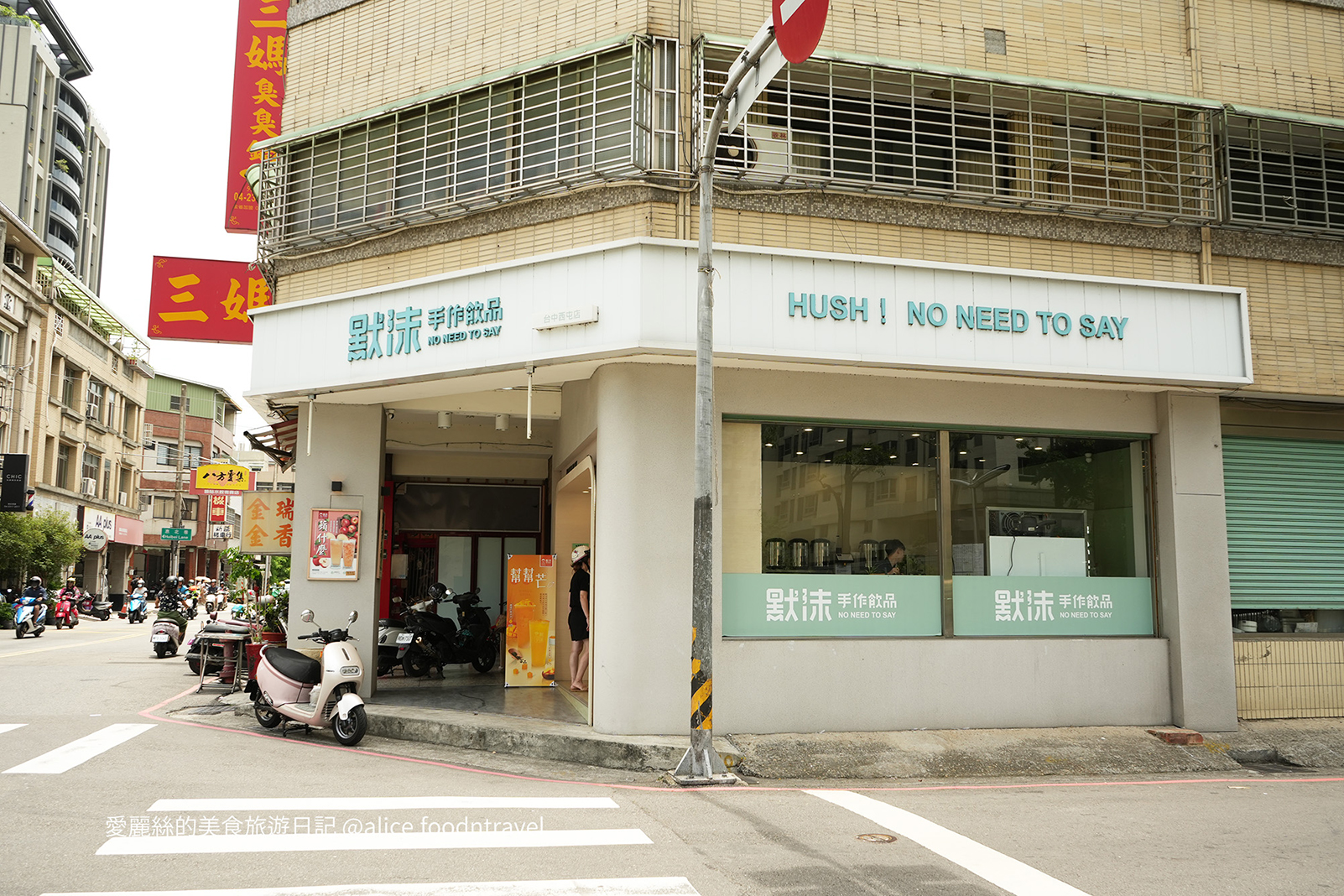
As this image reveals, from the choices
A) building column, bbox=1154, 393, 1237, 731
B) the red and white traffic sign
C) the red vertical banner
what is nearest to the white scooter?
the red vertical banner

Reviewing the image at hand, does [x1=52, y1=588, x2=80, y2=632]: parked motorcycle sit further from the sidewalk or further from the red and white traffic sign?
the red and white traffic sign

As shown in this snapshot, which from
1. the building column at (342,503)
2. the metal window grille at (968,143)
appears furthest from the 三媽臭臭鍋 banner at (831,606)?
the building column at (342,503)

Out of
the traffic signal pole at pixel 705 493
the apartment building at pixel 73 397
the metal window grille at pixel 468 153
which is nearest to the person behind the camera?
the traffic signal pole at pixel 705 493

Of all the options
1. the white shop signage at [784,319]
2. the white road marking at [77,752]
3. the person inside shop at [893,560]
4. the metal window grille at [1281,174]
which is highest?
the metal window grille at [1281,174]

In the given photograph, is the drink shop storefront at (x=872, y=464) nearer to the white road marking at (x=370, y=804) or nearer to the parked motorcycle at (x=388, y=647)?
the white road marking at (x=370, y=804)

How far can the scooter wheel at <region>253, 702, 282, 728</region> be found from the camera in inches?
444

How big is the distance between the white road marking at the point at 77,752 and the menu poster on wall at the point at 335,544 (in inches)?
102

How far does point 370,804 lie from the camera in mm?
7652

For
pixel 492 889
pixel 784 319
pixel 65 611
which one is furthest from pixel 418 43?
pixel 65 611

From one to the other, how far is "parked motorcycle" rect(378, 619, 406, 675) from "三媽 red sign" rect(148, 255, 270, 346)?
5002mm

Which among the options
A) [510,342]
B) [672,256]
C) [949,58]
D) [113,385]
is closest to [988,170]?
[949,58]

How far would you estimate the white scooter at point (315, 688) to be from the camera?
34.8ft

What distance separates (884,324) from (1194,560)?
4.73m

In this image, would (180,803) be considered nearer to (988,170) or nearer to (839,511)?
(839,511)
